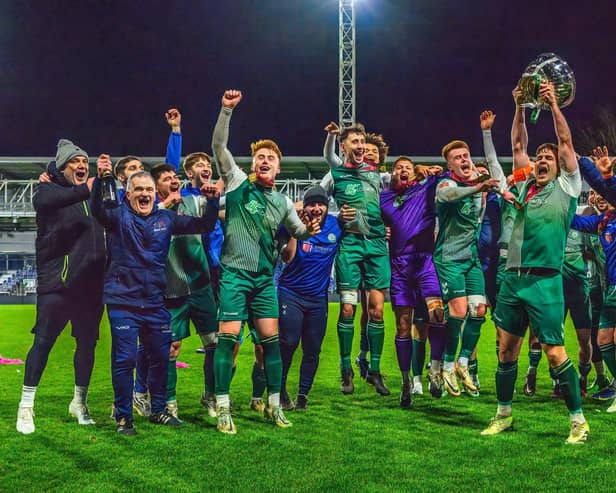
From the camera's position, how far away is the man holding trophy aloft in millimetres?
5434

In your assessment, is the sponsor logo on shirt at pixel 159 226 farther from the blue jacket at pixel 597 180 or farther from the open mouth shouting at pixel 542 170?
the blue jacket at pixel 597 180

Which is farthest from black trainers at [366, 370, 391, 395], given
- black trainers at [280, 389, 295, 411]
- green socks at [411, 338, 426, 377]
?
black trainers at [280, 389, 295, 411]

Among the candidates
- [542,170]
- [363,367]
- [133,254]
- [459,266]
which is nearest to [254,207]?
[133,254]

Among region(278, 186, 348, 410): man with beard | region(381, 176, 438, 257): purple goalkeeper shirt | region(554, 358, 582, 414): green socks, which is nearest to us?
region(554, 358, 582, 414): green socks

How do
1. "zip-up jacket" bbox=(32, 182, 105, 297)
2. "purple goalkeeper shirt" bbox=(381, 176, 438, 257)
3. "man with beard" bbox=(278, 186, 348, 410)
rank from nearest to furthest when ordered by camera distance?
"zip-up jacket" bbox=(32, 182, 105, 297) < "man with beard" bbox=(278, 186, 348, 410) < "purple goalkeeper shirt" bbox=(381, 176, 438, 257)

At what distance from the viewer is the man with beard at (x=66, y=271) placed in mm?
5996

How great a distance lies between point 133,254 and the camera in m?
5.82

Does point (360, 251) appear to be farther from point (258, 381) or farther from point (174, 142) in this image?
point (174, 142)

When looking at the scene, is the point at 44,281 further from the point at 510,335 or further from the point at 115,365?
the point at 510,335

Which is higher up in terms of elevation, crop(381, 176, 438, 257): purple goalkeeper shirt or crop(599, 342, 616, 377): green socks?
crop(381, 176, 438, 257): purple goalkeeper shirt

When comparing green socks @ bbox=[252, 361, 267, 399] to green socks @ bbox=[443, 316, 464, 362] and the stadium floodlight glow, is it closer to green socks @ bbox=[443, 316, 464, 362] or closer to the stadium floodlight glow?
green socks @ bbox=[443, 316, 464, 362]

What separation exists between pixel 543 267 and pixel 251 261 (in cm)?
224

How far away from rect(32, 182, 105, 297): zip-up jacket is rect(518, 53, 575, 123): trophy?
3501 millimetres

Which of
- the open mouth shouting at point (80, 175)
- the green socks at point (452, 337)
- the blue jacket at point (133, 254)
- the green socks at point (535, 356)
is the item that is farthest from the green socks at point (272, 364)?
the green socks at point (535, 356)
